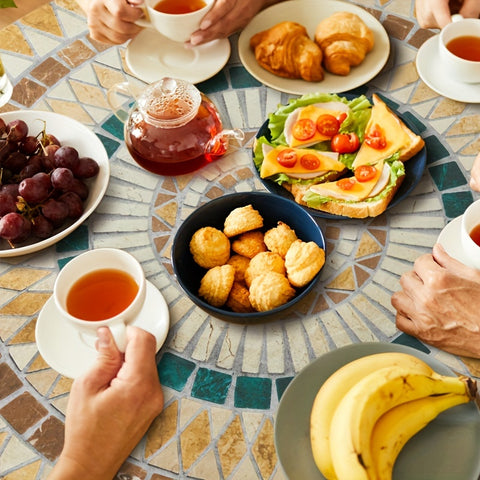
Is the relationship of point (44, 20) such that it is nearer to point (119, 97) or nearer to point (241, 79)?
point (119, 97)

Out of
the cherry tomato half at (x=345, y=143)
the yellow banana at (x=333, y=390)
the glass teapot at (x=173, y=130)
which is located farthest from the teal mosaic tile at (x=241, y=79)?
the yellow banana at (x=333, y=390)

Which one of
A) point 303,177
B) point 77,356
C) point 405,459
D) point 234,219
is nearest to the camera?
point 405,459

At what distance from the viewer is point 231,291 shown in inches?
52.0

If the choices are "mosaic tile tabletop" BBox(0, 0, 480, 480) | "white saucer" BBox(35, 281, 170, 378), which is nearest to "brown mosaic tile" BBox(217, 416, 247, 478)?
"mosaic tile tabletop" BBox(0, 0, 480, 480)

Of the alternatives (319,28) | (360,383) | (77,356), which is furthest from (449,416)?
(319,28)

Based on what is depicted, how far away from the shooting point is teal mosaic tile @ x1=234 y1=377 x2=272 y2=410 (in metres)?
1.19

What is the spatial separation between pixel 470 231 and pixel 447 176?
11.5 inches

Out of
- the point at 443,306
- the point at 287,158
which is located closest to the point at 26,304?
the point at 287,158

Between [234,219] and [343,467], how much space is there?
61 centimetres

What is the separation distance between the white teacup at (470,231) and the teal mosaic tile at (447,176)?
0.25 m

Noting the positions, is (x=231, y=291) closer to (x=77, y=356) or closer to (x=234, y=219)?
(x=234, y=219)

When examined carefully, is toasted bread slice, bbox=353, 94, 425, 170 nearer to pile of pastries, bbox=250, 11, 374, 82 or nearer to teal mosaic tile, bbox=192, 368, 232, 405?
pile of pastries, bbox=250, 11, 374, 82

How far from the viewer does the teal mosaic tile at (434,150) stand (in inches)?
61.4

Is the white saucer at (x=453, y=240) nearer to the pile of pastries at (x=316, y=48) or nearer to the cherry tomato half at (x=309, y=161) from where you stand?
the cherry tomato half at (x=309, y=161)
